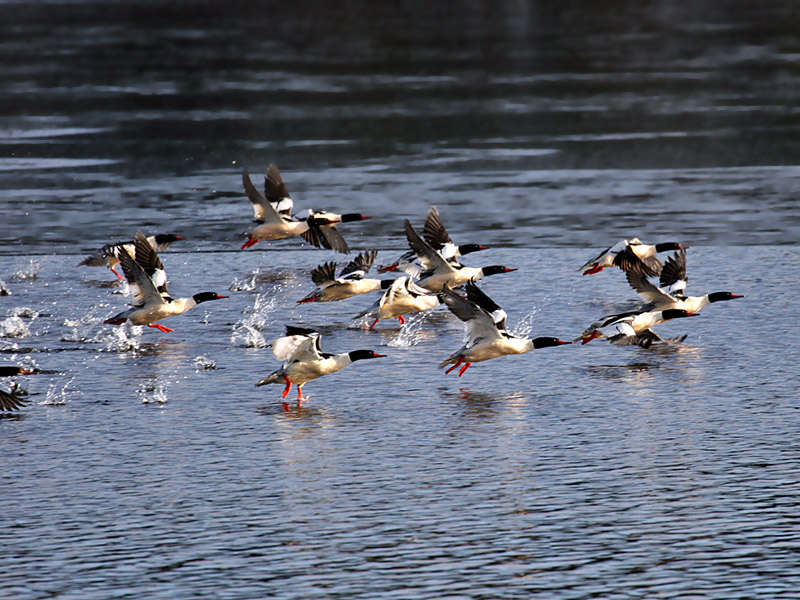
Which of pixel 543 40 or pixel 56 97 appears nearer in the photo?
pixel 56 97

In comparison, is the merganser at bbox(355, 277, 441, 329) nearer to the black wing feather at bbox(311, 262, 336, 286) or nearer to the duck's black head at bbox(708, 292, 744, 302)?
the black wing feather at bbox(311, 262, 336, 286)

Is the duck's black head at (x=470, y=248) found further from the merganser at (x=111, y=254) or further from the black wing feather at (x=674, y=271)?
the merganser at (x=111, y=254)

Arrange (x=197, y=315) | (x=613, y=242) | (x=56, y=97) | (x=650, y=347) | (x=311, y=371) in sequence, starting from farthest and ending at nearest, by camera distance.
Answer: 1. (x=56, y=97)
2. (x=613, y=242)
3. (x=197, y=315)
4. (x=650, y=347)
5. (x=311, y=371)

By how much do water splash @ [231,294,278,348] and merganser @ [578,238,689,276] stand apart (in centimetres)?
392

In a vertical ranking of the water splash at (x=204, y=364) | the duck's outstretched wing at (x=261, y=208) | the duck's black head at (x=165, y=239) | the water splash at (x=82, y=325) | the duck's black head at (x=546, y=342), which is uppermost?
the duck's outstretched wing at (x=261, y=208)

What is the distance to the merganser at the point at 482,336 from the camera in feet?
43.0

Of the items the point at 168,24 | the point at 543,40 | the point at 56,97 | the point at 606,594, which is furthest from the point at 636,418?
the point at 168,24

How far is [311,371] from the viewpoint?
1255 centimetres

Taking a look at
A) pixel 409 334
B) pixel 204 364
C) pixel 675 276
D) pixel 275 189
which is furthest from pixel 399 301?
pixel 275 189

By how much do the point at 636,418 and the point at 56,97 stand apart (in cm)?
2735

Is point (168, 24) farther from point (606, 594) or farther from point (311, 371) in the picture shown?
point (606, 594)

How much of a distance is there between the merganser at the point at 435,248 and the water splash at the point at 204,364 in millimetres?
4248

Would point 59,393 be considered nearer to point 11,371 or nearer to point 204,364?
point 11,371

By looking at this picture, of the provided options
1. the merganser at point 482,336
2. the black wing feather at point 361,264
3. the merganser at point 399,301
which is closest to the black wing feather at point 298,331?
the merganser at point 482,336
